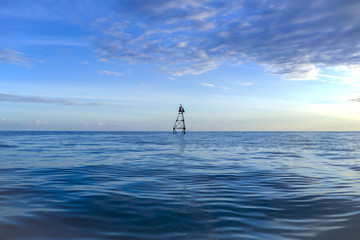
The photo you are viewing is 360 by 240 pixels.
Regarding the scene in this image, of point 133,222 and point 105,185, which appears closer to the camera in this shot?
point 133,222

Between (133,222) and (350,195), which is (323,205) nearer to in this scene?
(350,195)

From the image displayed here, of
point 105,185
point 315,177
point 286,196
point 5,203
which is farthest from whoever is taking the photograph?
point 315,177

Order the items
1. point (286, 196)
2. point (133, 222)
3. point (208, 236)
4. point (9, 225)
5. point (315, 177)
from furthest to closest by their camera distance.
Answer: point (315, 177) → point (286, 196) → point (133, 222) → point (9, 225) → point (208, 236)

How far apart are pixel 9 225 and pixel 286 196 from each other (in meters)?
7.73

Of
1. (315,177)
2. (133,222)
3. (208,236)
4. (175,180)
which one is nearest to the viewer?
(208,236)

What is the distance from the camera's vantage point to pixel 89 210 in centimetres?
675

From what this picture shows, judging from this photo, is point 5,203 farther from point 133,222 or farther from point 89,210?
point 133,222

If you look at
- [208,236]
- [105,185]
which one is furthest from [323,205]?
[105,185]

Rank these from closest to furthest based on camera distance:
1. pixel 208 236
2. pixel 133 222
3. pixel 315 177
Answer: pixel 208 236, pixel 133 222, pixel 315 177

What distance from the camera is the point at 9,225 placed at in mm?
5555

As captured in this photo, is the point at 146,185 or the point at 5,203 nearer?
the point at 5,203

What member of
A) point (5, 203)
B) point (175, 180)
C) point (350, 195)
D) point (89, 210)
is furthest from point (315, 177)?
point (5, 203)

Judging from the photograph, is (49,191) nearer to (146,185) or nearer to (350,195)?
(146,185)

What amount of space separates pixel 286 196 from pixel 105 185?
6.61 meters
